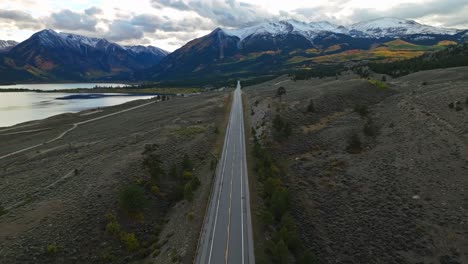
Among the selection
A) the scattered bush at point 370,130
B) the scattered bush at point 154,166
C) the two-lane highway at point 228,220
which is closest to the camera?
the two-lane highway at point 228,220

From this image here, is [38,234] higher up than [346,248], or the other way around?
[38,234]

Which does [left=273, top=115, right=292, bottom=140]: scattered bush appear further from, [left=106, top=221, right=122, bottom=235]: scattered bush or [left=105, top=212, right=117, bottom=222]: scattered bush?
[left=106, top=221, right=122, bottom=235]: scattered bush

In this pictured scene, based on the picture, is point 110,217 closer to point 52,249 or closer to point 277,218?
point 52,249

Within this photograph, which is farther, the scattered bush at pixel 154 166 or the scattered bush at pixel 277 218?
the scattered bush at pixel 154 166

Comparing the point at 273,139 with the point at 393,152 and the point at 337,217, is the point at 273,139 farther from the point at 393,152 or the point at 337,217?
the point at 337,217

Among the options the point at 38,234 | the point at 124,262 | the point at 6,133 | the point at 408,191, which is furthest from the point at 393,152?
the point at 6,133

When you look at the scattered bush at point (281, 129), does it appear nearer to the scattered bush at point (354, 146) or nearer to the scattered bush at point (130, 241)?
the scattered bush at point (354, 146)

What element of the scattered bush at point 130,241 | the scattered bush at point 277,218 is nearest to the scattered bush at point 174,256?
the scattered bush at point 130,241
